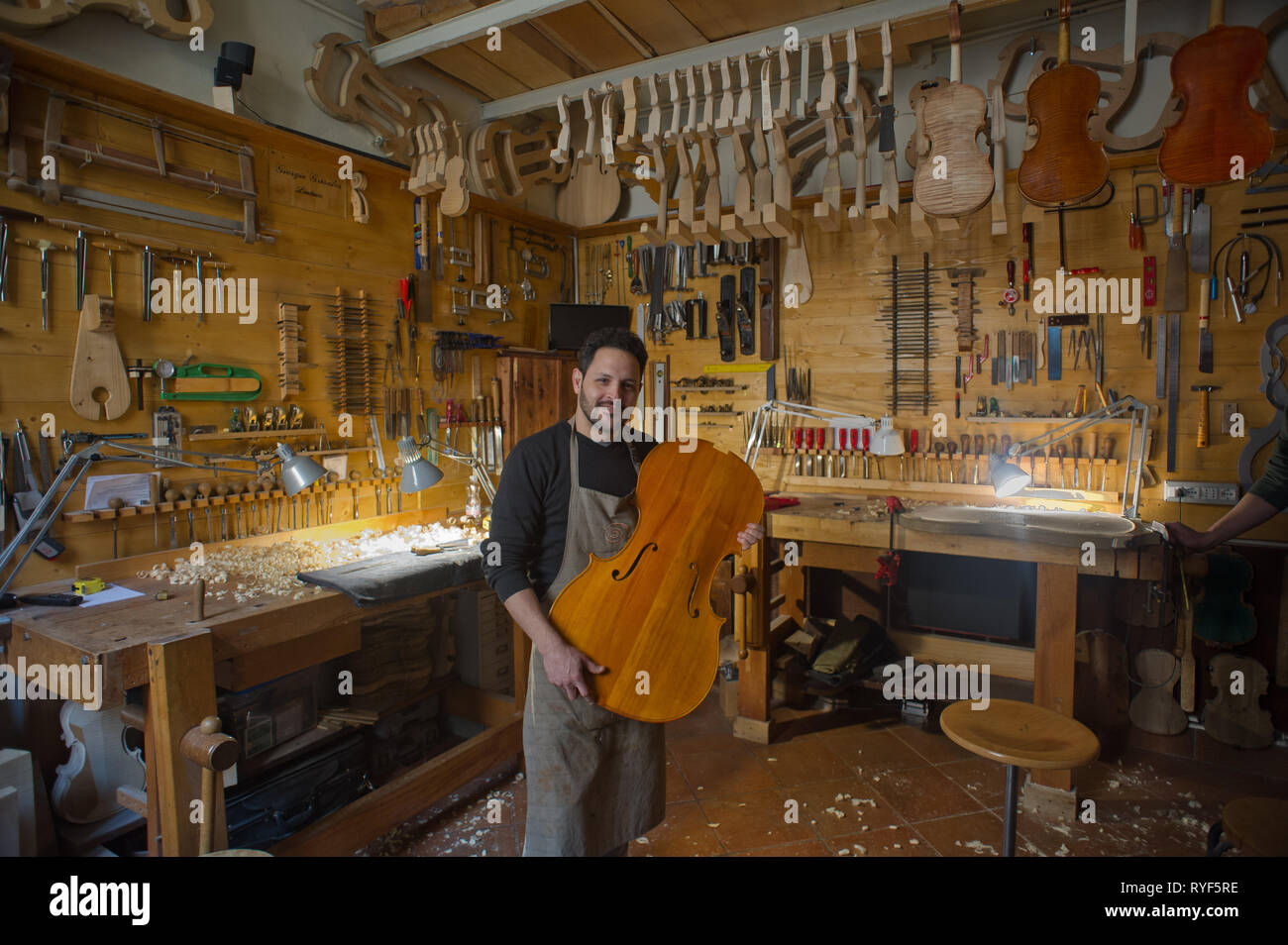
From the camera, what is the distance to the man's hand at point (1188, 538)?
8.61 feet

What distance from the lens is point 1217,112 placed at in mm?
2770

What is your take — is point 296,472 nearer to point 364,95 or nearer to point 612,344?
point 612,344

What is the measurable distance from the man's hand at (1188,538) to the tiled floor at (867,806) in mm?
1130

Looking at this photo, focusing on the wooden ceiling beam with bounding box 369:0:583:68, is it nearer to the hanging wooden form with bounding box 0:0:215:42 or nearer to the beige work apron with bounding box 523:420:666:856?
the hanging wooden form with bounding box 0:0:215:42

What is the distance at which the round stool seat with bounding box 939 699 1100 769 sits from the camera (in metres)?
1.94

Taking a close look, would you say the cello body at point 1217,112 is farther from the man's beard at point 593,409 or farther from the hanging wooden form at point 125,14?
the hanging wooden form at point 125,14

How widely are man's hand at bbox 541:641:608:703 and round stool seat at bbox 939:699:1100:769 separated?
3.47 feet

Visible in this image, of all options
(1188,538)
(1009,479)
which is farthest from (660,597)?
(1188,538)

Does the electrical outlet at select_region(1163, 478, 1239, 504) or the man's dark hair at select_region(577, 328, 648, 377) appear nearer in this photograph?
the man's dark hair at select_region(577, 328, 648, 377)

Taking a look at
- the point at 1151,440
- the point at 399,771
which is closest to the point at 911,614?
the point at 1151,440

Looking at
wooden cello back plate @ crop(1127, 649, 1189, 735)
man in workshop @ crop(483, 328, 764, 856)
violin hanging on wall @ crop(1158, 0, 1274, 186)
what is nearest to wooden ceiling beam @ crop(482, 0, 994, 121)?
violin hanging on wall @ crop(1158, 0, 1274, 186)

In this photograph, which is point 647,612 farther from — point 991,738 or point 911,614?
point 911,614

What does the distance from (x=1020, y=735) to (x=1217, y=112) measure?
8.33ft

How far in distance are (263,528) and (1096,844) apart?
12.4 feet
